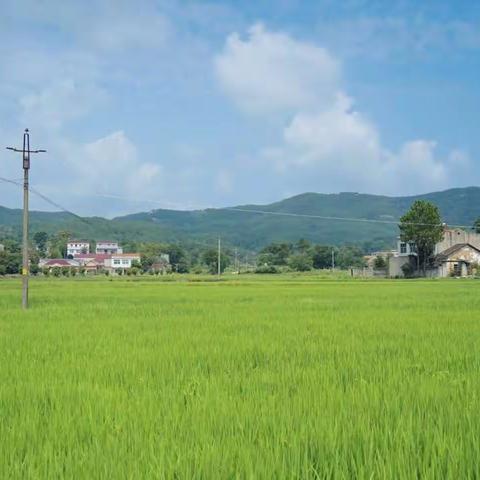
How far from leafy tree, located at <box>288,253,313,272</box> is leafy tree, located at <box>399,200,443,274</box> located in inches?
1404

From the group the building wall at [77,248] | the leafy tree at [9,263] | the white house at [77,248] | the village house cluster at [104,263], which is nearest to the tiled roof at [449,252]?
the leafy tree at [9,263]

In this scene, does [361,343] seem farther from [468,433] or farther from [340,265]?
[340,265]

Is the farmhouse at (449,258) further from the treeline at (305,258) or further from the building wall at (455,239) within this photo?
the treeline at (305,258)

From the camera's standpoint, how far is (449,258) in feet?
188

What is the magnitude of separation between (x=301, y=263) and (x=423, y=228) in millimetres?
40378

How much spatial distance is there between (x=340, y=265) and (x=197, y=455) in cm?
11010

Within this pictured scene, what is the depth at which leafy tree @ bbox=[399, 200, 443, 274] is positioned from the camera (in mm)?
54856

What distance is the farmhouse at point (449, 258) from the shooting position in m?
57.2

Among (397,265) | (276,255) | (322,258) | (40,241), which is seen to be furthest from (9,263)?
(40,241)

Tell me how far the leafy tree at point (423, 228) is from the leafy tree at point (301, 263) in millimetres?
35673

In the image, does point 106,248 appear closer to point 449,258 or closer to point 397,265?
point 397,265

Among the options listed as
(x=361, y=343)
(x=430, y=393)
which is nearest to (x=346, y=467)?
(x=430, y=393)

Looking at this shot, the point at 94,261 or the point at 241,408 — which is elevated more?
the point at 94,261

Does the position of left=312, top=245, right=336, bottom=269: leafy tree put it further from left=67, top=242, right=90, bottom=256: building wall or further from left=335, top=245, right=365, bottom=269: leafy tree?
left=67, top=242, right=90, bottom=256: building wall
